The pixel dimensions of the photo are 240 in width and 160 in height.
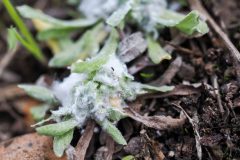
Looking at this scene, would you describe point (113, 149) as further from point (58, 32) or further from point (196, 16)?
point (58, 32)

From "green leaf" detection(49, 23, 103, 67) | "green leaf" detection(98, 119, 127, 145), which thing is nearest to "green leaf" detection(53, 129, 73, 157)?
"green leaf" detection(98, 119, 127, 145)

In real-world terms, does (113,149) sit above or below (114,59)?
below

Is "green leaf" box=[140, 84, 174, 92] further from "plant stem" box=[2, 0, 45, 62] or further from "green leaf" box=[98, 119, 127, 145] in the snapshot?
"plant stem" box=[2, 0, 45, 62]

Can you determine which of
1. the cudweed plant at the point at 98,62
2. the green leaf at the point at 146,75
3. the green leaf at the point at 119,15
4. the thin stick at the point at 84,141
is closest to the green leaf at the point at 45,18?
A: the cudweed plant at the point at 98,62

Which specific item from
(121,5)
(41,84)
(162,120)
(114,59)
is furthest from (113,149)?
(121,5)

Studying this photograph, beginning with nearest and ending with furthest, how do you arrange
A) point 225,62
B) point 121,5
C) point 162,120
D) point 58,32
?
point 162,120, point 225,62, point 121,5, point 58,32

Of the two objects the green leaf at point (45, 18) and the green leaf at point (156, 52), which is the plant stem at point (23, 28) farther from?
the green leaf at point (156, 52)

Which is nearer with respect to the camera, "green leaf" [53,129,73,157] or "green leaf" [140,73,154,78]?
"green leaf" [53,129,73,157]
